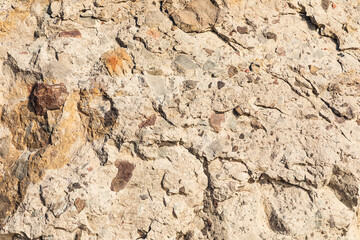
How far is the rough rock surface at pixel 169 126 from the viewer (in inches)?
89.0

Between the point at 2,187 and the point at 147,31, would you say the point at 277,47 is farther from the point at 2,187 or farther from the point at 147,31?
the point at 2,187

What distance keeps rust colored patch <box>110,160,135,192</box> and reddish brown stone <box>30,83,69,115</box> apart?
45 centimetres

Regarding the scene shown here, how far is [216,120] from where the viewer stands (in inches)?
94.0

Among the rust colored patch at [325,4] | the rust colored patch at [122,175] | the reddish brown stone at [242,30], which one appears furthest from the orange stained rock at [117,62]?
the rust colored patch at [325,4]

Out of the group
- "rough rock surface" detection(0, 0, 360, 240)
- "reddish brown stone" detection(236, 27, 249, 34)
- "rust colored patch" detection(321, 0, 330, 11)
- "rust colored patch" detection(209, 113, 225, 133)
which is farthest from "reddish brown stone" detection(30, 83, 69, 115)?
"rust colored patch" detection(321, 0, 330, 11)

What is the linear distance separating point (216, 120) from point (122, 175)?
1.90ft

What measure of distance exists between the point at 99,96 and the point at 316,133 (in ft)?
3.89

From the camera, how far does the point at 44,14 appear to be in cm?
257

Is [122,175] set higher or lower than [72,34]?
lower

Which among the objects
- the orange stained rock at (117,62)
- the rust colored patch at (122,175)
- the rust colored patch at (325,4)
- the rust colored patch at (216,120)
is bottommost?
the rust colored patch at (122,175)

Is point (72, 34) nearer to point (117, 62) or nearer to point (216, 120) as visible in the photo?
point (117, 62)

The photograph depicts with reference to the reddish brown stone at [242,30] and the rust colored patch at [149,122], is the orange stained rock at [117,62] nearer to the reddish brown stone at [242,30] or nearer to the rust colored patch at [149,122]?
the rust colored patch at [149,122]

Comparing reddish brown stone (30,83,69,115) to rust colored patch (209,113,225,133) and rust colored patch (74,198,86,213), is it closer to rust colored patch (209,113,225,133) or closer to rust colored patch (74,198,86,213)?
rust colored patch (74,198,86,213)

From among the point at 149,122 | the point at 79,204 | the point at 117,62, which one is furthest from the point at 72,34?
the point at 79,204
